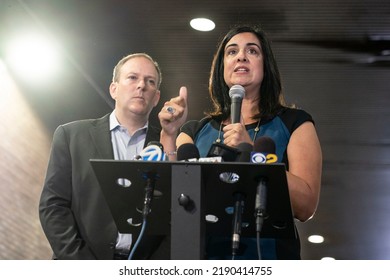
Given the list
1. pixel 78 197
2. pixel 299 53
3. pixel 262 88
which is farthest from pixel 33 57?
pixel 262 88

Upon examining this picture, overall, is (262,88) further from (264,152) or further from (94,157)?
(94,157)

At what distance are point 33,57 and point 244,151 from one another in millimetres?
1770

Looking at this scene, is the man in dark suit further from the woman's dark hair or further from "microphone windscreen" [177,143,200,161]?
"microphone windscreen" [177,143,200,161]

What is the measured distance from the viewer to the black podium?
4.37 ft

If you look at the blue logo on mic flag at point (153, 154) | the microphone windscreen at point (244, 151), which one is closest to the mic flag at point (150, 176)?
the blue logo on mic flag at point (153, 154)

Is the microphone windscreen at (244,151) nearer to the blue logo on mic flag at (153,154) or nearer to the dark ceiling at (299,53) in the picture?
the blue logo on mic flag at (153,154)

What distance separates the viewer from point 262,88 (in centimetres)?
196

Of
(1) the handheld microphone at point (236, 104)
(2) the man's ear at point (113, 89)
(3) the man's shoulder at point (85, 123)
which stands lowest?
(1) the handheld microphone at point (236, 104)

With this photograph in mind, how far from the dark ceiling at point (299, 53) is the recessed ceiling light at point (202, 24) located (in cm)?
2

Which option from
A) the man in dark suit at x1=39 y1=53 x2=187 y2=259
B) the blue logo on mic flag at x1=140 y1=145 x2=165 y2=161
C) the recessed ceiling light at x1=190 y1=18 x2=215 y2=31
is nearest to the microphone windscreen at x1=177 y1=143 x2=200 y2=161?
the blue logo on mic flag at x1=140 y1=145 x2=165 y2=161

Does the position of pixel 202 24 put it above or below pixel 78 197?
above

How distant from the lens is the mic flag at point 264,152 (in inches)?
55.0
